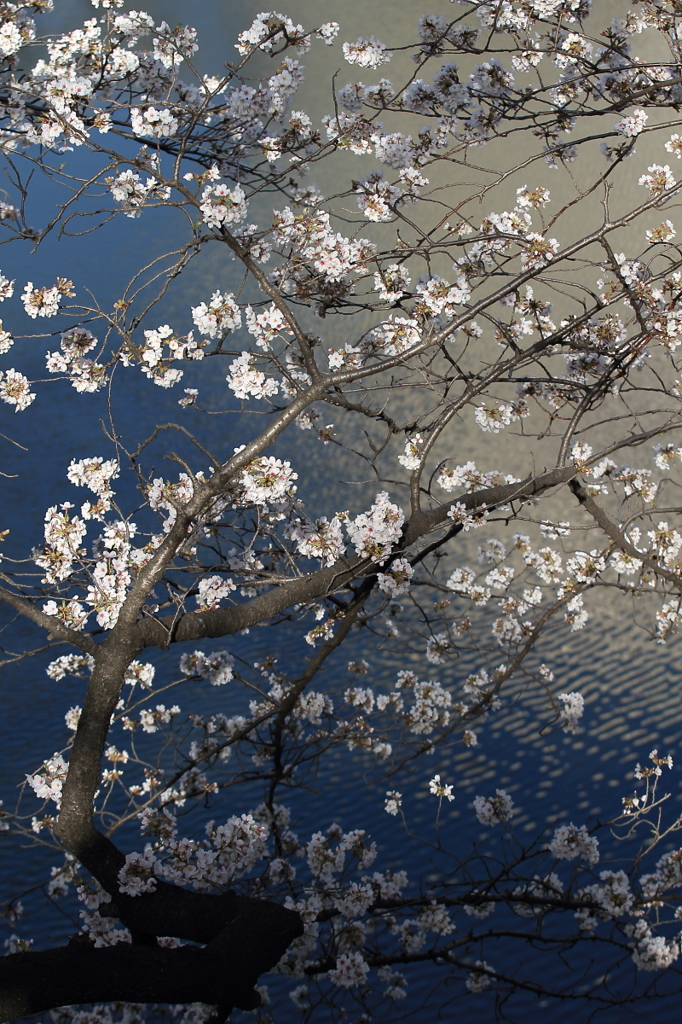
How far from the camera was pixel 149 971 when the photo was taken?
1.87 metres

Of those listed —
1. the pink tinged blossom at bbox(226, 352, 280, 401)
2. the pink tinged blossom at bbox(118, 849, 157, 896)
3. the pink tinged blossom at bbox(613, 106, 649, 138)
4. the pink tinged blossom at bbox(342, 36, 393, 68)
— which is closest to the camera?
the pink tinged blossom at bbox(118, 849, 157, 896)

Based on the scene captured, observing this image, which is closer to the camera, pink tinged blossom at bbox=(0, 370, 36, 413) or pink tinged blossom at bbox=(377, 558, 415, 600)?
pink tinged blossom at bbox=(0, 370, 36, 413)

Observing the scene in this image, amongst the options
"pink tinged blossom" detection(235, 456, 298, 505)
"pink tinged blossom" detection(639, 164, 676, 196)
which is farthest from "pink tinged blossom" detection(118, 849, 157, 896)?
"pink tinged blossom" detection(639, 164, 676, 196)

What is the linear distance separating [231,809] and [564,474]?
224cm

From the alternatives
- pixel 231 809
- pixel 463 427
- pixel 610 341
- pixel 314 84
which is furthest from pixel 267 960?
pixel 314 84

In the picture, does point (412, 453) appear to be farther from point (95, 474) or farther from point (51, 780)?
point (51, 780)

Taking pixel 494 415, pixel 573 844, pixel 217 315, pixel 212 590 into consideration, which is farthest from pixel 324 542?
pixel 573 844

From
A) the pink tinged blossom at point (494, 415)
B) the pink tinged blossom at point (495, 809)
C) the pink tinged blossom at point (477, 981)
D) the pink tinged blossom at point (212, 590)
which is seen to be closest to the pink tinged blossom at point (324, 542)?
the pink tinged blossom at point (212, 590)

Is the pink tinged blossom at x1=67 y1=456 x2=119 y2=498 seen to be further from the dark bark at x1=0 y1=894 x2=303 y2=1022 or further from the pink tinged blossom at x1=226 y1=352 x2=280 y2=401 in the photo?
the dark bark at x1=0 y1=894 x2=303 y2=1022

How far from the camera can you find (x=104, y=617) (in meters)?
2.34

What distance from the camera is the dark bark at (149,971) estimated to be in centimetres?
177

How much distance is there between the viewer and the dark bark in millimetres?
1774

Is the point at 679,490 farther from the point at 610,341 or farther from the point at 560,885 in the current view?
the point at 560,885

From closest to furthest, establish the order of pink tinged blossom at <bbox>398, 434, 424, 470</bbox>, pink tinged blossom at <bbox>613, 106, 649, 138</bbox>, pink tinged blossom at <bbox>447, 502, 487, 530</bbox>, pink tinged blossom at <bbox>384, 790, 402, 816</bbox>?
1. pink tinged blossom at <bbox>613, 106, 649, 138</bbox>
2. pink tinged blossom at <bbox>447, 502, 487, 530</bbox>
3. pink tinged blossom at <bbox>398, 434, 424, 470</bbox>
4. pink tinged blossom at <bbox>384, 790, 402, 816</bbox>
